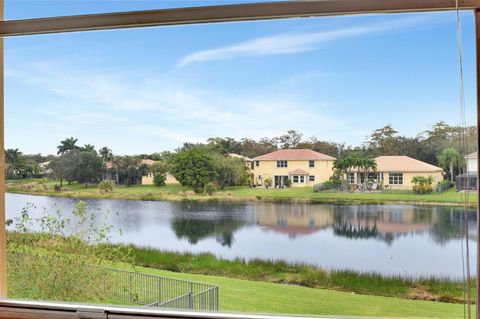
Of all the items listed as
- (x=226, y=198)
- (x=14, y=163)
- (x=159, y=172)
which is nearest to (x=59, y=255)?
(x=14, y=163)

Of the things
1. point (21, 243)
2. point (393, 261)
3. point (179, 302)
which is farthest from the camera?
point (21, 243)

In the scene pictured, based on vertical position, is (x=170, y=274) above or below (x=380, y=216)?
below

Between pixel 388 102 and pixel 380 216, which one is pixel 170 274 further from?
pixel 388 102

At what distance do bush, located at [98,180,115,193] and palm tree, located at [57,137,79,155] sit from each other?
203 millimetres

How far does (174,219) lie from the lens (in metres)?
2.13

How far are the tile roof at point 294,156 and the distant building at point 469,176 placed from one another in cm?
49

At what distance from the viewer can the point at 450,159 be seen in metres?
1.87

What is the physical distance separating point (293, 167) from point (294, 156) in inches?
2.2

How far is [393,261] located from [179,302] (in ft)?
2.97

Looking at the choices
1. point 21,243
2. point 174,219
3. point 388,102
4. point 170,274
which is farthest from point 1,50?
point 388,102

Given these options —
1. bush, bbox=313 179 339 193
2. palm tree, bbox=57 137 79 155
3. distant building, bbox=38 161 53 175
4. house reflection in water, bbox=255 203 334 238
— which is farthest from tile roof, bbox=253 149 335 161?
distant building, bbox=38 161 53 175

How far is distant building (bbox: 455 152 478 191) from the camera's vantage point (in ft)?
5.74

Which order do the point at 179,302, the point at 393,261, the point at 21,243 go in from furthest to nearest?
the point at 21,243 → the point at 179,302 → the point at 393,261

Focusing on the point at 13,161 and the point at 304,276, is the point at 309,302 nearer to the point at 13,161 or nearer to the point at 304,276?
the point at 304,276
